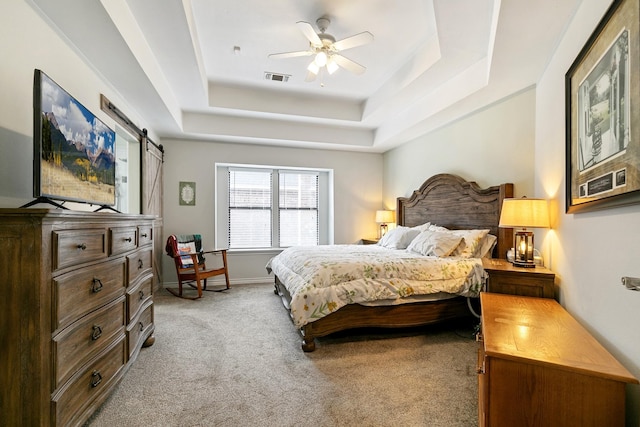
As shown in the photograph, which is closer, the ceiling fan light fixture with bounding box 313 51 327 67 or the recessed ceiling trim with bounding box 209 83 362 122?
the ceiling fan light fixture with bounding box 313 51 327 67

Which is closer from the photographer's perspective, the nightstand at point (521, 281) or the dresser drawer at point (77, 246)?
the dresser drawer at point (77, 246)

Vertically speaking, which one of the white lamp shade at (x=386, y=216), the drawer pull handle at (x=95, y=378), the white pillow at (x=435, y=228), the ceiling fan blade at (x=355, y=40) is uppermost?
the ceiling fan blade at (x=355, y=40)

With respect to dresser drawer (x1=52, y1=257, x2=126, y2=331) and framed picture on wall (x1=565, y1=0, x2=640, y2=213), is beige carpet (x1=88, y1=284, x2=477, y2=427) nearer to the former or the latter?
dresser drawer (x1=52, y1=257, x2=126, y2=331)

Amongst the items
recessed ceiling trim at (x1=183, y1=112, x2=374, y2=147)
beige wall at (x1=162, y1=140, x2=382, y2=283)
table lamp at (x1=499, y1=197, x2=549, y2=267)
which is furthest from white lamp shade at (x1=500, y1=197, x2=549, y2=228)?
beige wall at (x1=162, y1=140, x2=382, y2=283)

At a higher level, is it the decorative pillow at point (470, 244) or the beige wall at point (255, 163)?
the beige wall at point (255, 163)

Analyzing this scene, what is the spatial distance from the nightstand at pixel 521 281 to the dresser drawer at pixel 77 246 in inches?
101

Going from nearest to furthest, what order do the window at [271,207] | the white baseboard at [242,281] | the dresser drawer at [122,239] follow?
the dresser drawer at [122,239], the white baseboard at [242,281], the window at [271,207]

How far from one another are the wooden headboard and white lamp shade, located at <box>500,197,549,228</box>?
78 centimetres

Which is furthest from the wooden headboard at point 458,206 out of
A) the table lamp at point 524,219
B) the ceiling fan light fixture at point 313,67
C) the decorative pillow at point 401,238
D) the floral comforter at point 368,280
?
the ceiling fan light fixture at point 313,67

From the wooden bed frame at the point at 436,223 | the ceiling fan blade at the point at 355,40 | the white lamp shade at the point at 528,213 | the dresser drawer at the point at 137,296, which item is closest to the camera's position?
the dresser drawer at the point at 137,296

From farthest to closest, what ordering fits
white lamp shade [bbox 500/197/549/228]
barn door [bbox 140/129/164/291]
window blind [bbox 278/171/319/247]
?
1. window blind [bbox 278/171/319/247]
2. barn door [bbox 140/129/164/291]
3. white lamp shade [bbox 500/197/549/228]

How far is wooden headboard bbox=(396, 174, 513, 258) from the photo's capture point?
3193mm

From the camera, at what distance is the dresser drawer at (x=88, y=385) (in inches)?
53.7

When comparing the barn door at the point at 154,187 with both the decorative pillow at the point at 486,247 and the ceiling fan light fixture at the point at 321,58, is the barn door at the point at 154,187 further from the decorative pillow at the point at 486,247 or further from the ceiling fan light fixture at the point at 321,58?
the decorative pillow at the point at 486,247
